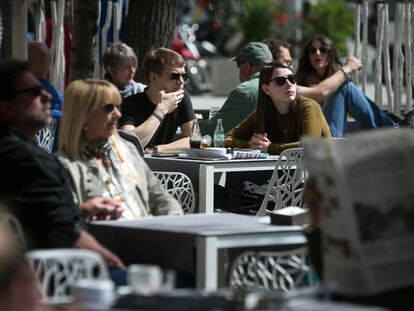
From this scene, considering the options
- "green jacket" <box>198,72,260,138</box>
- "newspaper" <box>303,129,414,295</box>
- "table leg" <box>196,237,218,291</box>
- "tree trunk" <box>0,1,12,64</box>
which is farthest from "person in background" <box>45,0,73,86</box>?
"newspaper" <box>303,129,414,295</box>

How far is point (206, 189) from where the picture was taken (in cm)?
793

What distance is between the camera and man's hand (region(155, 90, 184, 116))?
866 cm

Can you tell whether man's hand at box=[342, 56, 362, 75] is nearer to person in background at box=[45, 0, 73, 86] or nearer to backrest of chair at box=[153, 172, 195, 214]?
backrest of chair at box=[153, 172, 195, 214]

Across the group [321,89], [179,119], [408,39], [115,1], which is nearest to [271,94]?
[179,119]

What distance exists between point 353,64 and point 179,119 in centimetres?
226

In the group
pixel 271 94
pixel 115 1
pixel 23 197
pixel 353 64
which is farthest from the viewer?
pixel 115 1

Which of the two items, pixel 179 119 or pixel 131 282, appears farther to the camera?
pixel 179 119

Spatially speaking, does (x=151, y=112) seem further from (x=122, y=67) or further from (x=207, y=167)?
(x=122, y=67)

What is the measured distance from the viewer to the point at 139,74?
11703mm

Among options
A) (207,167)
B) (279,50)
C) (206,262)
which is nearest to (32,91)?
(206,262)

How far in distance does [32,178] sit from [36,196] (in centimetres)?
8

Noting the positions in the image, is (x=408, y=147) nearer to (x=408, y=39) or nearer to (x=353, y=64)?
(x=353, y=64)

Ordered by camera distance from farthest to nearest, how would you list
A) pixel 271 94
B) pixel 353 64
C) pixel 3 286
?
1. pixel 353 64
2. pixel 271 94
3. pixel 3 286

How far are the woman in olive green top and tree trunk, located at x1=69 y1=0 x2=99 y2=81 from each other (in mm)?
1720
